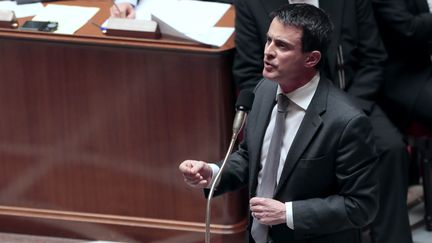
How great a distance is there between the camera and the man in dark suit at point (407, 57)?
2.34 m

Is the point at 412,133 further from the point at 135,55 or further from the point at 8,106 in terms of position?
the point at 8,106

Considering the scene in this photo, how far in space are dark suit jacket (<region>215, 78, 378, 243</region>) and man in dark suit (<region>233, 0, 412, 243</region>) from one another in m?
0.60

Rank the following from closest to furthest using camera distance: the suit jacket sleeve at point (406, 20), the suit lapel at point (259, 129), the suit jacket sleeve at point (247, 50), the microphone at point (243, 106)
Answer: the microphone at point (243, 106) → the suit lapel at point (259, 129) → the suit jacket sleeve at point (247, 50) → the suit jacket sleeve at point (406, 20)

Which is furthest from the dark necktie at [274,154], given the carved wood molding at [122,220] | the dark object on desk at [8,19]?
the dark object on desk at [8,19]

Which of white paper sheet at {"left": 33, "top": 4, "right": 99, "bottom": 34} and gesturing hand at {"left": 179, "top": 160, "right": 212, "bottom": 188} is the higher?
gesturing hand at {"left": 179, "top": 160, "right": 212, "bottom": 188}

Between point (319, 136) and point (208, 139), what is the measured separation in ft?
2.40

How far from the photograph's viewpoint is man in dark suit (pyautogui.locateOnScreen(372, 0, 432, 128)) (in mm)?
2338

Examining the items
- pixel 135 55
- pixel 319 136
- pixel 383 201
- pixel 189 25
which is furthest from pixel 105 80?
pixel 319 136

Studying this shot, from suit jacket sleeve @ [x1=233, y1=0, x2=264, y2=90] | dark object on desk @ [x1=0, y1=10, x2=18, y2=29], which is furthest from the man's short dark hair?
dark object on desk @ [x1=0, y1=10, x2=18, y2=29]

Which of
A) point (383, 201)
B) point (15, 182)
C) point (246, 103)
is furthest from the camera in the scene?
point (15, 182)

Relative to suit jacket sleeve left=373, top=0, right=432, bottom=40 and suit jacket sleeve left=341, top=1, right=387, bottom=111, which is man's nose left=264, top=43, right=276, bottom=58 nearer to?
suit jacket sleeve left=341, top=1, right=387, bottom=111

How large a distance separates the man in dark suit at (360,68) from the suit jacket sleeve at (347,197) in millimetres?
646

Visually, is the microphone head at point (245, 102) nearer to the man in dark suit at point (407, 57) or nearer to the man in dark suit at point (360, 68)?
the man in dark suit at point (360, 68)

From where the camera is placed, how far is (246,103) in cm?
154
